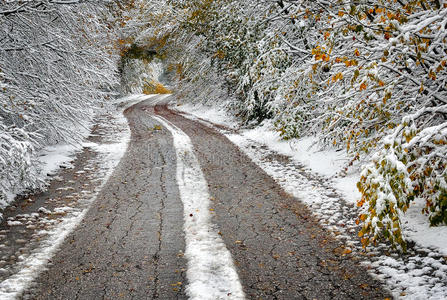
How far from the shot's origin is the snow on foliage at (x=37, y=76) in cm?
603

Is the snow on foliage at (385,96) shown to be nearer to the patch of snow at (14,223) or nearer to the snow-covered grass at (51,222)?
the snow-covered grass at (51,222)

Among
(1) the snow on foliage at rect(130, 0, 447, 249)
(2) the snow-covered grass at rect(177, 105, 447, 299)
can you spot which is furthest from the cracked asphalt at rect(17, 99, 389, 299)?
(1) the snow on foliage at rect(130, 0, 447, 249)

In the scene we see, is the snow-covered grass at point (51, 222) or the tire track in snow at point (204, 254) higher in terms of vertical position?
the tire track in snow at point (204, 254)

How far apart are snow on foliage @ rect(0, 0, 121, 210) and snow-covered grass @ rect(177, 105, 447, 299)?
4.89 m

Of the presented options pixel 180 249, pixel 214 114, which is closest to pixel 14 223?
pixel 180 249

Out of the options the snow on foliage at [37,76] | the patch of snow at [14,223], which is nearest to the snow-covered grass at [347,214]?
the patch of snow at [14,223]

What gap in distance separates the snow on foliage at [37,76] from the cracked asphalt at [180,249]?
160cm

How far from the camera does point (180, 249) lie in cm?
432

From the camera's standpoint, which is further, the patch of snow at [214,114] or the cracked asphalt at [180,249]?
the patch of snow at [214,114]

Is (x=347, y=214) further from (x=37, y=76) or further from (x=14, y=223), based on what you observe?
(x=37, y=76)

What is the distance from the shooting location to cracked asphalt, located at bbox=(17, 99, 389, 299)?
3.43 meters

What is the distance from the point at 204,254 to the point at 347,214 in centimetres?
243

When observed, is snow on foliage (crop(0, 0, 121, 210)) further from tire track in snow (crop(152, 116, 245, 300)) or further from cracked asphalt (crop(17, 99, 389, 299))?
tire track in snow (crop(152, 116, 245, 300))

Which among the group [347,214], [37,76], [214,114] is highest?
[37,76]
